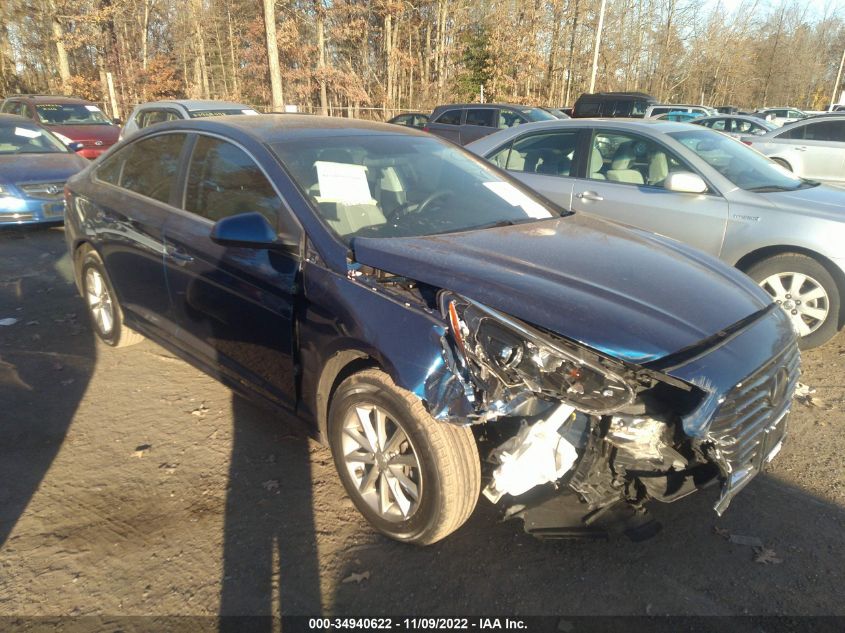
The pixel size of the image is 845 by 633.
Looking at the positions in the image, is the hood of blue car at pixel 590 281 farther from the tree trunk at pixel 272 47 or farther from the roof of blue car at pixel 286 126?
the tree trunk at pixel 272 47

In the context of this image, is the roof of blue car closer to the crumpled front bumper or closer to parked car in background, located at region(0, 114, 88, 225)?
the crumpled front bumper

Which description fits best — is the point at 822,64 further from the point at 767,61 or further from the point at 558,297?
the point at 558,297

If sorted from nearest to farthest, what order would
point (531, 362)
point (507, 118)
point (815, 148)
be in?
1. point (531, 362)
2. point (815, 148)
3. point (507, 118)

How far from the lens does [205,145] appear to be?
3543 millimetres

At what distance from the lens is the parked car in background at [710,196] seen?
15.2ft

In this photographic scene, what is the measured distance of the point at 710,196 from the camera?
198 inches

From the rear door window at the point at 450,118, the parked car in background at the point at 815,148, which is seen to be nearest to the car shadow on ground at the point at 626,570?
the parked car in background at the point at 815,148

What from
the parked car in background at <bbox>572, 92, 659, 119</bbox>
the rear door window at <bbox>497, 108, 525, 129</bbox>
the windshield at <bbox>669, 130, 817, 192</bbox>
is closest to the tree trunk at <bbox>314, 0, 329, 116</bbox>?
the parked car in background at <bbox>572, 92, 659, 119</bbox>

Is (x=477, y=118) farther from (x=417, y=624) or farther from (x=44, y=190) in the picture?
(x=417, y=624)

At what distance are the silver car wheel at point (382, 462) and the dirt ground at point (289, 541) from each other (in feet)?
0.65

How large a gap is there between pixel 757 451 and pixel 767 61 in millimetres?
60927

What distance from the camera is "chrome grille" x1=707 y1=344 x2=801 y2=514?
2.18 meters

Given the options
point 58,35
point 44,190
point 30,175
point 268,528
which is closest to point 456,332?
point 268,528

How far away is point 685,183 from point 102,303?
4680 millimetres
